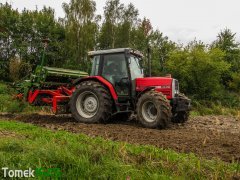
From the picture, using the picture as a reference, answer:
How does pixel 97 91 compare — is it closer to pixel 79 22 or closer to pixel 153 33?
pixel 79 22

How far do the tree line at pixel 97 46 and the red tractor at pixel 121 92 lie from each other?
15.1m

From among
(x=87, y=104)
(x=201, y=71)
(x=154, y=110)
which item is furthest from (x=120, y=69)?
(x=201, y=71)

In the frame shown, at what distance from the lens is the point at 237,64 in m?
33.5

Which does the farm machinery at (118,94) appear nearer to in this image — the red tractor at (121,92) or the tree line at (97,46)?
the red tractor at (121,92)

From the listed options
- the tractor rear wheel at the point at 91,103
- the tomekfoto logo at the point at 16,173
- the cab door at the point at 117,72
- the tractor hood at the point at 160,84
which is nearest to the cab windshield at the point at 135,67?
the cab door at the point at 117,72

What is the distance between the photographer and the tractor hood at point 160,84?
9.69 meters

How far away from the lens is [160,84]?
32.0 ft

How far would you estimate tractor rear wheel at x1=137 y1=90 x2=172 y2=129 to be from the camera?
889cm

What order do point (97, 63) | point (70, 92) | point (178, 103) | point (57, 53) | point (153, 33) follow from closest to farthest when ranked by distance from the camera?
point (178, 103), point (97, 63), point (70, 92), point (57, 53), point (153, 33)

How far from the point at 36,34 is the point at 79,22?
4.43 metres

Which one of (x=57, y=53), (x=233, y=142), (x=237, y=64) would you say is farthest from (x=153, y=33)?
(x=233, y=142)

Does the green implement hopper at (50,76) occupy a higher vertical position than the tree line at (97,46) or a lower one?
lower

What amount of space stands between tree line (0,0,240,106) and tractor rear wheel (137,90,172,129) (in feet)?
55.1

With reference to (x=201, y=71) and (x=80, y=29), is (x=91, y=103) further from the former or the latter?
(x=80, y=29)
